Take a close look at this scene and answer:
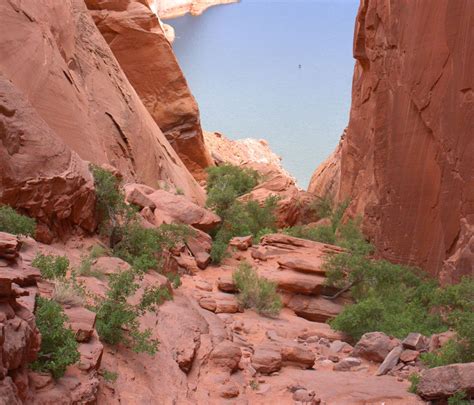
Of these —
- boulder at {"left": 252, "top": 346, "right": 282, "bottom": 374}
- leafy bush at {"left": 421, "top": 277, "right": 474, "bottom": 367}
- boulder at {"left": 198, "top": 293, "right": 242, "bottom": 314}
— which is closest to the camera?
leafy bush at {"left": 421, "top": 277, "right": 474, "bottom": 367}

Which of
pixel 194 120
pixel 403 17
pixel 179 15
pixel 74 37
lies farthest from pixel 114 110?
pixel 179 15

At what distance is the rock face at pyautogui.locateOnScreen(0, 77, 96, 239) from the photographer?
10062 millimetres

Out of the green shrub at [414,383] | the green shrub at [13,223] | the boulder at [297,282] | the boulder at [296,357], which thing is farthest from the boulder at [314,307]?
the green shrub at [13,223]

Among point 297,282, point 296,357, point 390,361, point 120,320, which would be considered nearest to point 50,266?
point 120,320

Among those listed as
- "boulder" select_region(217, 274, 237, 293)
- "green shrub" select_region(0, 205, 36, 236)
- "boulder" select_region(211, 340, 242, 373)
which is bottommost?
"boulder" select_region(211, 340, 242, 373)

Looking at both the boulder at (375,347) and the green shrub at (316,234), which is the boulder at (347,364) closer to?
the boulder at (375,347)

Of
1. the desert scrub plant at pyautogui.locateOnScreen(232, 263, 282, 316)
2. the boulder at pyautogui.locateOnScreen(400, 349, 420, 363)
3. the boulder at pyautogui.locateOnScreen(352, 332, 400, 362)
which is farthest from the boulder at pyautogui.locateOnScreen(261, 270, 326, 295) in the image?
the boulder at pyautogui.locateOnScreen(400, 349, 420, 363)

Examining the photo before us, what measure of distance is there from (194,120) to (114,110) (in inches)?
416

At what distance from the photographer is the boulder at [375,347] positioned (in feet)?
34.5

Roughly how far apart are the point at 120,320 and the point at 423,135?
31.8 ft

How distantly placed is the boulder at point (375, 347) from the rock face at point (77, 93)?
4.85 metres

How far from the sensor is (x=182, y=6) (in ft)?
222

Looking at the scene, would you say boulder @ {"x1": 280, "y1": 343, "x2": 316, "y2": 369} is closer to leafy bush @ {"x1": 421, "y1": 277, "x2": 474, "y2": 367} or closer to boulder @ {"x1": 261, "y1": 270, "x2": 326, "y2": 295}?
leafy bush @ {"x1": 421, "y1": 277, "x2": 474, "y2": 367}

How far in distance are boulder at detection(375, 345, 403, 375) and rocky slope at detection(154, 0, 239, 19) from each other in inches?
Result: 2132
